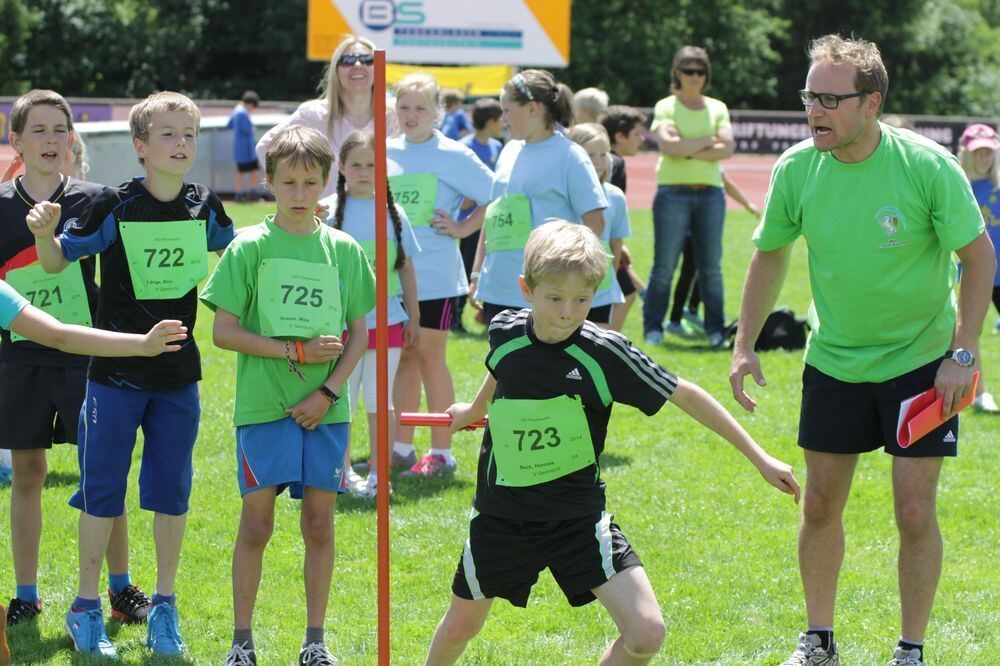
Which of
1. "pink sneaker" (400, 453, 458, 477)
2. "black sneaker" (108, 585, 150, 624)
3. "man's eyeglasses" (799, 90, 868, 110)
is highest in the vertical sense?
"man's eyeglasses" (799, 90, 868, 110)

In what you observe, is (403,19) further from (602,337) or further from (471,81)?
(602,337)

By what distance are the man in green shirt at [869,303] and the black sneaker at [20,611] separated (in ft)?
9.08

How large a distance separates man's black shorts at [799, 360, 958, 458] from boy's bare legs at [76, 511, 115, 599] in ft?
8.20

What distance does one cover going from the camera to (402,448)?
728 centimetres

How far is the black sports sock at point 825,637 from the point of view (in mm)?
4605

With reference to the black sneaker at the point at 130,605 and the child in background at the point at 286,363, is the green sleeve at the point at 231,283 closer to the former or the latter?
the child in background at the point at 286,363

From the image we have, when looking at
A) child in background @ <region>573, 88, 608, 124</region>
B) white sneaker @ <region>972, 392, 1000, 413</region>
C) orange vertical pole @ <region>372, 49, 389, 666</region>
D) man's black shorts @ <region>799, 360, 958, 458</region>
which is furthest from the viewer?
child in background @ <region>573, 88, 608, 124</region>

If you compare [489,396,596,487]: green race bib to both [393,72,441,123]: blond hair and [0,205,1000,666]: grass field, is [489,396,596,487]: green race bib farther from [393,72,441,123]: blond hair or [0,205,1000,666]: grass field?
[393,72,441,123]: blond hair

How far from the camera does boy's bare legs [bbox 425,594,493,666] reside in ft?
12.8

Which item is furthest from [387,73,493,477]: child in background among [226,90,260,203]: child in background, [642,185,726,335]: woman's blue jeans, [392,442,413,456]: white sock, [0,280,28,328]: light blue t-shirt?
[226,90,260,203]: child in background

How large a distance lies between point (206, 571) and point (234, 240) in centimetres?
176

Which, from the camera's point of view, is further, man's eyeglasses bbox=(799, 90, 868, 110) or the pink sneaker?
the pink sneaker

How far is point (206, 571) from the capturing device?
5602 millimetres

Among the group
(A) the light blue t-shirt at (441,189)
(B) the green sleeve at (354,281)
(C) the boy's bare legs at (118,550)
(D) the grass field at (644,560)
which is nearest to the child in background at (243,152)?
(D) the grass field at (644,560)
